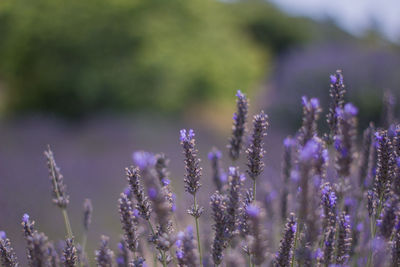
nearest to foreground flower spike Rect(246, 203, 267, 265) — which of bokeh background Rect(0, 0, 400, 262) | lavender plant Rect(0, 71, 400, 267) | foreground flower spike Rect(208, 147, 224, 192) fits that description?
lavender plant Rect(0, 71, 400, 267)

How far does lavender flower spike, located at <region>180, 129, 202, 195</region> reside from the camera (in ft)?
4.67

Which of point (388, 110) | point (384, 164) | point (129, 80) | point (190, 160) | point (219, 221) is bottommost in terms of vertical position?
point (219, 221)

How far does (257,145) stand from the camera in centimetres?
148

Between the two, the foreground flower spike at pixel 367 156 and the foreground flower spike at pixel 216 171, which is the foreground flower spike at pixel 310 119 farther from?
the foreground flower spike at pixel 216 171

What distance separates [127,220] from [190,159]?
30 cm

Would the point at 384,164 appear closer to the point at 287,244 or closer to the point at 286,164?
the point at 287,244

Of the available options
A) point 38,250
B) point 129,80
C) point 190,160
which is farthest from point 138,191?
point 129,80

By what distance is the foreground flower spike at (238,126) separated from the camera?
161cm

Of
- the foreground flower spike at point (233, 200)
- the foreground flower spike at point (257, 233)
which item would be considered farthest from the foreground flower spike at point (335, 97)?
the foreground flower spike at point (257, 233)

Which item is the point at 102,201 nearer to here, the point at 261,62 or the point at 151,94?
the point at 151,94

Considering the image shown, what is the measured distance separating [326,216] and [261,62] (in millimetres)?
17395

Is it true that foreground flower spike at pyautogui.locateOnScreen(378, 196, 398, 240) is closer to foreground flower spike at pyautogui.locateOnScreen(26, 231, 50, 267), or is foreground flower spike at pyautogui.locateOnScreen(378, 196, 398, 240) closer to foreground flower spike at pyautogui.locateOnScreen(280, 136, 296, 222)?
foreground flower spike at pyautogui.locateOnScreen(280, 136, 296, 222)

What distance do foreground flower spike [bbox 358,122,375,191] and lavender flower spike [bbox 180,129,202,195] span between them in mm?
826

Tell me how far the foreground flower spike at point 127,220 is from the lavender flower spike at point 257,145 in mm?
458
